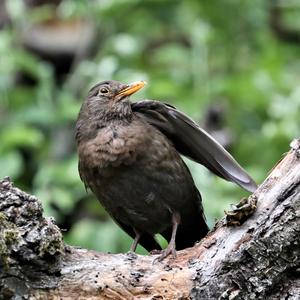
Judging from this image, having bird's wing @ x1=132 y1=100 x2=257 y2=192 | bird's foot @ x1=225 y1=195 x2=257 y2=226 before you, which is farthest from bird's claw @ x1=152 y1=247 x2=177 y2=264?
bird's wing @ x1=132 y1=100 x2=257 y2=192

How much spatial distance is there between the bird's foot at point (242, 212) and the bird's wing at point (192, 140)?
0.99 metres

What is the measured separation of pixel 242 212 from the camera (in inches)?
179

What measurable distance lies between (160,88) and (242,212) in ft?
10.9

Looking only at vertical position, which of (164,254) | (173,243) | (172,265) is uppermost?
(173,243)

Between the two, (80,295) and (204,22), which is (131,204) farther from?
(204,22)

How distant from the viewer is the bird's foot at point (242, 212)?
453 centimetres

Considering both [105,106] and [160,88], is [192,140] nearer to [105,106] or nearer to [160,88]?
[105,106]

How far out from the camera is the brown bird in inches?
223

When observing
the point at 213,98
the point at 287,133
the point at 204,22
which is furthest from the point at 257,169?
the point at 204,22

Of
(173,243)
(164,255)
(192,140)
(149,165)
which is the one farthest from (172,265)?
(192,140)

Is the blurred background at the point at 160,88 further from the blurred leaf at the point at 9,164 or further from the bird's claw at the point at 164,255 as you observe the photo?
the bird's claw at the point at 164,255

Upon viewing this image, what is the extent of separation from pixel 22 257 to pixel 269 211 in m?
1.22

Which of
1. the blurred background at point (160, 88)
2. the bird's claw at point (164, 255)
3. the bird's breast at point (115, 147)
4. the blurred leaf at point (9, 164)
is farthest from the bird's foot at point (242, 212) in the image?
the blurred leaf at point (9, 164)

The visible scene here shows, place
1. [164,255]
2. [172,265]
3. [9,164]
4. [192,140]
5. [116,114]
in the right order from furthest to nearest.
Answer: [9,164] < [116,114] < [192,140] < [164,255] < [172,265]
